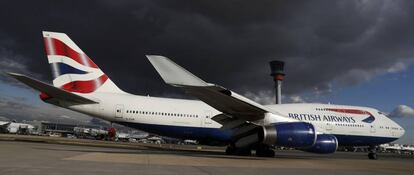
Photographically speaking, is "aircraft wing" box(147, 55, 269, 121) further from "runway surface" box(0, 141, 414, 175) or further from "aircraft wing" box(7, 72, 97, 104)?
"aircraft wing" box(7, 72, 97, 104)

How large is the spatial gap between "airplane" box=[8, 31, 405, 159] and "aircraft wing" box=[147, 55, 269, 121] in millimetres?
46

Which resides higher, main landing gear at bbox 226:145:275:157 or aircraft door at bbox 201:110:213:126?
aircraft door at bbox 201:110:213:126

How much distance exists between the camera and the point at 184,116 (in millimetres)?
18953

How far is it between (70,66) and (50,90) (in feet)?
12.3

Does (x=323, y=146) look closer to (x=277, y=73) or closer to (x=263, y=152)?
(x=263, y=152)

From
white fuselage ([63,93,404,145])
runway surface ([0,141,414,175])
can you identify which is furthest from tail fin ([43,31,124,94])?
runway surface ([0,141,414,175])

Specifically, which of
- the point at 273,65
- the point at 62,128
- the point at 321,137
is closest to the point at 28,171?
the point at 321,137

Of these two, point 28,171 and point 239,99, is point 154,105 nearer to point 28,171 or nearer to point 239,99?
point 239,99

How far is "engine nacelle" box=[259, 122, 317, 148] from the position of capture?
14.0m

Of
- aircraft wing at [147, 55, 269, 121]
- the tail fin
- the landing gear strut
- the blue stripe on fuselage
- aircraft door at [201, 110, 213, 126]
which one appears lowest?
the landing gear strut

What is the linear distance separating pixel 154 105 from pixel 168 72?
23.6ft

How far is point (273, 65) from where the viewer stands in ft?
260

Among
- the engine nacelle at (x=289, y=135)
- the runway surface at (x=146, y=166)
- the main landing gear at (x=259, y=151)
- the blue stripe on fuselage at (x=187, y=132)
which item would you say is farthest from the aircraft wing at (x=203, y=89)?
the blue stripe on fuselage at (x=187, y=132)

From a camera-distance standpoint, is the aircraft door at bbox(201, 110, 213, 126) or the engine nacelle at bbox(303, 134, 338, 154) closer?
the engine nacelle at bbox(303, 134, 338, 154)
